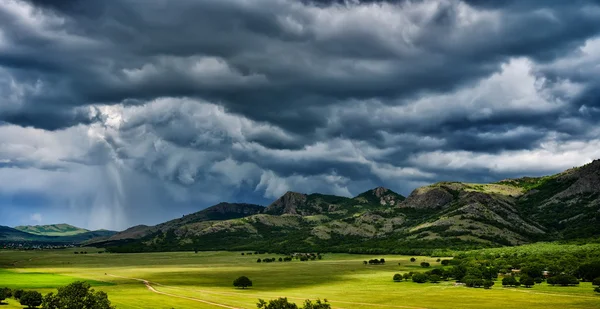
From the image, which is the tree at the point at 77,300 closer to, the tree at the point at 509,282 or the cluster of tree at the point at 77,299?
the cluster of tree at the point at 77,299

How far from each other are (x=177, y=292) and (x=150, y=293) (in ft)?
29.1

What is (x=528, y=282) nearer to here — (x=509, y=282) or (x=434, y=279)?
(x=509, y=282)

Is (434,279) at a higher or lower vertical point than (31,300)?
lower

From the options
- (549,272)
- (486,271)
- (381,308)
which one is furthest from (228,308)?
(549,272)

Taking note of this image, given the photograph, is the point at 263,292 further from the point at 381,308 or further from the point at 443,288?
the point at 443,288

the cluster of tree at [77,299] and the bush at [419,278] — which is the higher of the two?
the cluster of tree at [77,299]

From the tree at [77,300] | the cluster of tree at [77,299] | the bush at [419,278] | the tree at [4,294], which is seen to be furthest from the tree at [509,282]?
the tree at [4,294]

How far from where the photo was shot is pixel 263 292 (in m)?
156

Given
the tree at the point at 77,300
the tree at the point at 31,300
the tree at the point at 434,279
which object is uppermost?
the tree at the point at 77,300

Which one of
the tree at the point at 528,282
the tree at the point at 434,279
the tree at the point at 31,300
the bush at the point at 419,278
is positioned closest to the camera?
the tree at the point at 31,300

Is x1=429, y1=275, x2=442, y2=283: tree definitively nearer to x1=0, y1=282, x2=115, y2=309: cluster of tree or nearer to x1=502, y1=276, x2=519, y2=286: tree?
x1=502, y1=276, x2=519, y2=286: tree

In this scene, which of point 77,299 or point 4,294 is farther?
point 4,294

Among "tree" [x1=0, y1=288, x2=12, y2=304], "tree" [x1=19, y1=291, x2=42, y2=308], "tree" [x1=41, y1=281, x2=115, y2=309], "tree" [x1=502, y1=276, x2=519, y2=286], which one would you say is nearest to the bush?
"tree" [x1=502, y1=276, x2=519, y2=286]

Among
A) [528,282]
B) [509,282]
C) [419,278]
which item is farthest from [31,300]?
[528,282]
